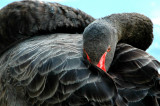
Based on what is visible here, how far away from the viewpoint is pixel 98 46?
3.11 metres

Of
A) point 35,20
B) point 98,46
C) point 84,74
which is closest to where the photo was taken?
point 84,74

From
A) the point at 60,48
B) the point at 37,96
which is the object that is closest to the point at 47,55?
the point at 60,48

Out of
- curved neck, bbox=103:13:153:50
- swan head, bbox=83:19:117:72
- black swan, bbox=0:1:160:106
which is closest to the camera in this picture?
black swan, bbox=0:1:160:106

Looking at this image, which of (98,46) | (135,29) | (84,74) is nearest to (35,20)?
(135,29)

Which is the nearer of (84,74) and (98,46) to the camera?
(84,74)

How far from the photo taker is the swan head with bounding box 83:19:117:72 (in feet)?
9.89

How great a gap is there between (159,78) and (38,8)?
2557 mm

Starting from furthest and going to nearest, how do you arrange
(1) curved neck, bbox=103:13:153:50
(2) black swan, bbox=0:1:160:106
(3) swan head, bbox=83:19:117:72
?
(1) curved neck, bbox=103:13:153:50, (3) swan head, bbox=83:19:117:72, (2) black swan, bbox=0:1:160:106

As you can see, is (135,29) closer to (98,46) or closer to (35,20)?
(35,20)

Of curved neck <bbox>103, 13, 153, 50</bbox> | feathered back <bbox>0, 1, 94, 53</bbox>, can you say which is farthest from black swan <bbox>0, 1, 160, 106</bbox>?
feathered back <bbox>0, 1, 94, 53</bbox>

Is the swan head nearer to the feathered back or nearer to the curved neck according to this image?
the curved neck

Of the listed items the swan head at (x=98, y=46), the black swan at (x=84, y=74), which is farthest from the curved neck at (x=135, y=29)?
the swan head at (x=98, y=46)

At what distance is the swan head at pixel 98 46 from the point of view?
3.02 metres

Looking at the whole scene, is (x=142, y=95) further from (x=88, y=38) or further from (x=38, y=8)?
(x=38, y=8)
